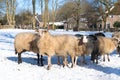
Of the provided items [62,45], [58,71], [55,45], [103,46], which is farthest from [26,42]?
[103,46]

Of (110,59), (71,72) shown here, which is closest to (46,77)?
(71,72)

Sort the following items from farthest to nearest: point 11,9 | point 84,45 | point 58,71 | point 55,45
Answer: point 11,9 < point 84,45 < point 55,45 < point 58,71

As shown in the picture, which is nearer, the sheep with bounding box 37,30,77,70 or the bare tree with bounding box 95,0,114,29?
the sheep with bounding box 37,30,77,70

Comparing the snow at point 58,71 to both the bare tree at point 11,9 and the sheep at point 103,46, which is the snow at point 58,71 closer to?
the sheep at point 103,46

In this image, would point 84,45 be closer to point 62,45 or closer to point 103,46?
point 62,45

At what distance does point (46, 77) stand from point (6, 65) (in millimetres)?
3398

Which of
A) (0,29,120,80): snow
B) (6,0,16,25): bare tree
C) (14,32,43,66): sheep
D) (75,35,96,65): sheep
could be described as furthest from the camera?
(6,0,16,25): bare tree

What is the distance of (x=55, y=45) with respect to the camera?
14977 millimetres

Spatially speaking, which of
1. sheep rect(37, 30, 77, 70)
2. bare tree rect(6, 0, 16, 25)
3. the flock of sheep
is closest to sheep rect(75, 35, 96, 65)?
the flock of sheep

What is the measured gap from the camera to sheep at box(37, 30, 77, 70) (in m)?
14.8

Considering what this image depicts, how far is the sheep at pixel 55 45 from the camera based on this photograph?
1484cm

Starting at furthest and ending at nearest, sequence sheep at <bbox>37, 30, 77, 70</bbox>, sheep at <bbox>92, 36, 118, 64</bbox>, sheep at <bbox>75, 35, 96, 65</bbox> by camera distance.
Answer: sheep at <bbox>92, 36, 118, 64</bbox>, sheep at <bbox>75, 35, 96, 65</bbox>, sheep at <bbox>37, 30, 77, 70</bbox>

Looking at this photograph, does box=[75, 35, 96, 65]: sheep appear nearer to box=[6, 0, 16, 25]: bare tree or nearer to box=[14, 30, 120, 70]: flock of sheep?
box=[14, 30, 120, 70]: flock of sheep

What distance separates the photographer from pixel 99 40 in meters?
16.3
